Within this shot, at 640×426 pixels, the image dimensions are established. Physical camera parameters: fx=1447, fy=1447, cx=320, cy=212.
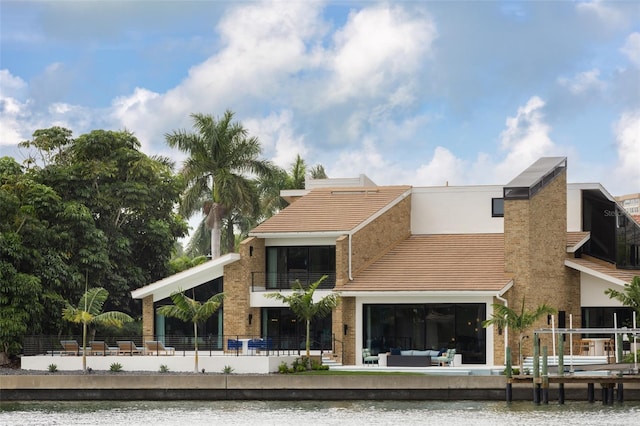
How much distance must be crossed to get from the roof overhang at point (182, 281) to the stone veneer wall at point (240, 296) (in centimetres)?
94

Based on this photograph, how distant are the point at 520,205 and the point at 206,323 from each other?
522 inches

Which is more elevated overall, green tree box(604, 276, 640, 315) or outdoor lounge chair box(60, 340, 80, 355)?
green tree box(604, 276, 640, 315)

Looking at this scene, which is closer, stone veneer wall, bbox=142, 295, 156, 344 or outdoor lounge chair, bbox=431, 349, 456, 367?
outdoor lounge chair, bbox=431, 349, 456, 367

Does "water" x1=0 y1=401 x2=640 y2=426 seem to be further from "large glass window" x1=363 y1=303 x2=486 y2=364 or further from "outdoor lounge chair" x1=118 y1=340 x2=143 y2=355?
"large glass window" x1=363 y1=303 x2=486 y2=364

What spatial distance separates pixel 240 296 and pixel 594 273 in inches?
536

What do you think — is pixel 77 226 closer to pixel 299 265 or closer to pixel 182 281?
pixel 182 281

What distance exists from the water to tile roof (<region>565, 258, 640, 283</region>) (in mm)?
9442

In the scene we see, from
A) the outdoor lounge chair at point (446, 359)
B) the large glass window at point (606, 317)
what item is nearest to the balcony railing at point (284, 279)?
the outdoor lounge chair at point (446, 359)

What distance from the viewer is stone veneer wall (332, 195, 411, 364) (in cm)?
Answer: 5394

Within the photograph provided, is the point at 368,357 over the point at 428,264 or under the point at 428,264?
under

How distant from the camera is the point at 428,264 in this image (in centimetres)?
5578

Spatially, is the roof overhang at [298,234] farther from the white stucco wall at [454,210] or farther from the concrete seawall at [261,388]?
the concrete seawall at [261,388]

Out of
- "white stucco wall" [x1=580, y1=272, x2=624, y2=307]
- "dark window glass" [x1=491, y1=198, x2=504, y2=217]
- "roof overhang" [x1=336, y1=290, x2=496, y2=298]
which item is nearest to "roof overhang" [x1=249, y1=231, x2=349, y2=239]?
"roof overhang" [x1=336, y1=290, x2=496, y2=298]

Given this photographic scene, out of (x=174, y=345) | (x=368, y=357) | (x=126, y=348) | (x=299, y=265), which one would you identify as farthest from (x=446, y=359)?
(x=126, y=348)
